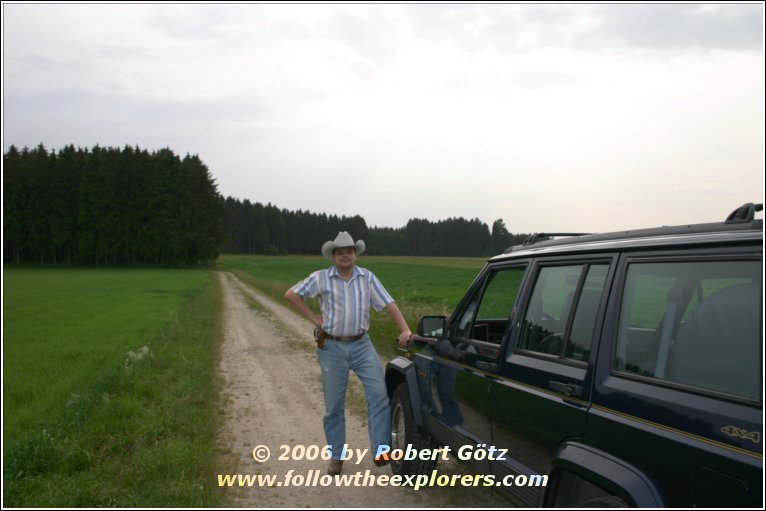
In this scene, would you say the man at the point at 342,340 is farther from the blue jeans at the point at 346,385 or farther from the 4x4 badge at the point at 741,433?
the 4x4 badge at the point at 741,433

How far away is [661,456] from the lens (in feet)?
7.19

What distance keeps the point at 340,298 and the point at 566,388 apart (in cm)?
265

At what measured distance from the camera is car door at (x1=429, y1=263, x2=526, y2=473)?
368 centimetres

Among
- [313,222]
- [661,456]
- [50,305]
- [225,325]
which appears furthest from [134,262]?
[661,456]

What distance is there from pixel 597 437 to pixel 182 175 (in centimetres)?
8422

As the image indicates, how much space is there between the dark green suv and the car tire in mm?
816

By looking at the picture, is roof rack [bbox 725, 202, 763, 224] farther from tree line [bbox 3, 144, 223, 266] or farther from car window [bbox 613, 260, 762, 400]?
tree line [bbox 3, 144, 223, 266]

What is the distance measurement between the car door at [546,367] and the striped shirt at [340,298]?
1867 millimetres

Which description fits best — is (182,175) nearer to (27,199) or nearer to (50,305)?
(27,199)

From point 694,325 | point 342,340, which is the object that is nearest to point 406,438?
point 342,340

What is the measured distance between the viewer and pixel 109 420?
6488 mm

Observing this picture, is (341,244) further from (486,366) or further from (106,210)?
(106,210)

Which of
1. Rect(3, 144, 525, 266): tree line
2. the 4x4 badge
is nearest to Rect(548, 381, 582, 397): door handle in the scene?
the 4x4 badge


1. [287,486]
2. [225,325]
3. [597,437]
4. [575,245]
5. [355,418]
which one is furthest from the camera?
[225,325]
